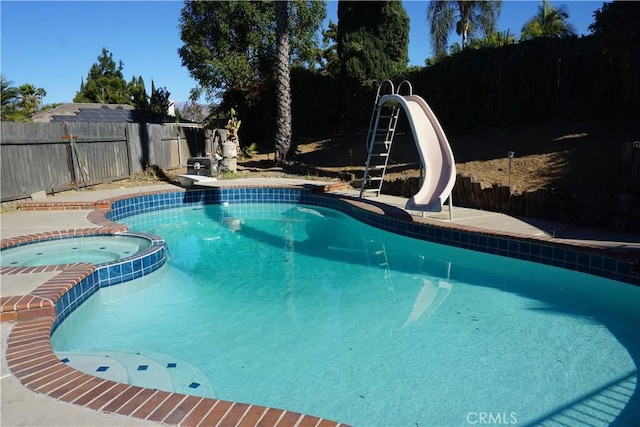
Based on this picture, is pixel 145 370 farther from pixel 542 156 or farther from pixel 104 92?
pixel 104 92

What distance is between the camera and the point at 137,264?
5891 mm

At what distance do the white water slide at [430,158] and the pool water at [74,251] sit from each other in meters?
4.44

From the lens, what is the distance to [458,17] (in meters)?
25.4

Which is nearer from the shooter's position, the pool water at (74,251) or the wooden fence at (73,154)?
the pool water at (74,251)

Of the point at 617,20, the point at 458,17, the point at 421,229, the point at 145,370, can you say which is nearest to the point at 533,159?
the point at 617,20

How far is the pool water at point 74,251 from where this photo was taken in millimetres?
5945

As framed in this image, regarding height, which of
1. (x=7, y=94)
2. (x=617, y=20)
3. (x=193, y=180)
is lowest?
(x=193, y=180)

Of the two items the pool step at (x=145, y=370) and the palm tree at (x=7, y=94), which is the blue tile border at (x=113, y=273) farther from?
the palm tree at (x=7, y=94)

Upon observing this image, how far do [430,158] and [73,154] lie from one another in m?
8.65

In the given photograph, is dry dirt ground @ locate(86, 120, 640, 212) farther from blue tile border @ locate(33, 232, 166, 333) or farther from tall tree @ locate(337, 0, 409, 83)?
blue tile border @ locate(33, 232, 166, 333)

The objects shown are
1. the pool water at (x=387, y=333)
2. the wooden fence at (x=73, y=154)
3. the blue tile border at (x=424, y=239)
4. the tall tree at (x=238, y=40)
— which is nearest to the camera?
the pool water at (x=387, y=333)

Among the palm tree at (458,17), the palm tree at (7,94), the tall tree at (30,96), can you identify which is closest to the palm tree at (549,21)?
the palm tree at (458,17)

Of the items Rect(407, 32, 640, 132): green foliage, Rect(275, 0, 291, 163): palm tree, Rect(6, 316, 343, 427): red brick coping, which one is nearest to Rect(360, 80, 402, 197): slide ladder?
Rect(407, 32, 640, 132): green foliage

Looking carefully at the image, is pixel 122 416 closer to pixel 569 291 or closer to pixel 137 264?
pixel 137 264
